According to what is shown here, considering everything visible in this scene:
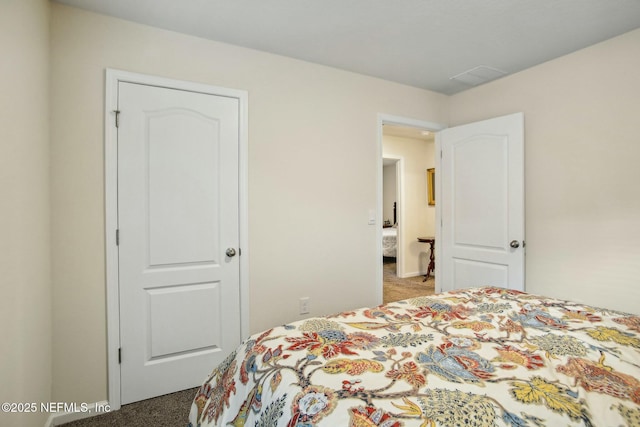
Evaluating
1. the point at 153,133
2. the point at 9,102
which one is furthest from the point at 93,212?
the point at 9,102

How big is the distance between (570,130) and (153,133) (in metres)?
3.06

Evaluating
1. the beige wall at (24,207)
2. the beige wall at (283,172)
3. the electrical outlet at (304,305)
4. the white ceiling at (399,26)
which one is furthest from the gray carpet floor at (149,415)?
the white ceiling at (399,26)

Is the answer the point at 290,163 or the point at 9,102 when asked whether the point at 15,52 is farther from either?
the point at 290,163

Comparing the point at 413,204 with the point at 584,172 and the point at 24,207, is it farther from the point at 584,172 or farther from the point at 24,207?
the point at 24,207

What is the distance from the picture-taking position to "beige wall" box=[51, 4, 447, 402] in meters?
1.93

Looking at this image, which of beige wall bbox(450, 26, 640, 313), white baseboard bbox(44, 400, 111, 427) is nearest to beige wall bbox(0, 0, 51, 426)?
white baseboard bbox(44, 400, 111, 427)

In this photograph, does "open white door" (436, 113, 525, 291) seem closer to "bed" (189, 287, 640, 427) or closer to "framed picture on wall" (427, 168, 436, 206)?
"bed" (189, 287, 640, 427)

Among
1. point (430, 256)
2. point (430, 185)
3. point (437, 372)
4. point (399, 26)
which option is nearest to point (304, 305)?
point (437, 372)

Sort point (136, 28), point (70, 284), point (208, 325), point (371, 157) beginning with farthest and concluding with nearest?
point (371, 157) → point (208, 325) → point (136, 28) → point (70, 284)

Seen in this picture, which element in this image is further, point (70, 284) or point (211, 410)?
point (70, 284)

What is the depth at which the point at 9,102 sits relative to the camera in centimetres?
136

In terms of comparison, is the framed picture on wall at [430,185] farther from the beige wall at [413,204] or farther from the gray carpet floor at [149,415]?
the gray carpet floor at [149,415]

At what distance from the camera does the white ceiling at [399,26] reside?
1.93 metres

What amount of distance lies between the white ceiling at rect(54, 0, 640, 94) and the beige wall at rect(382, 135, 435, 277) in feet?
9.55
